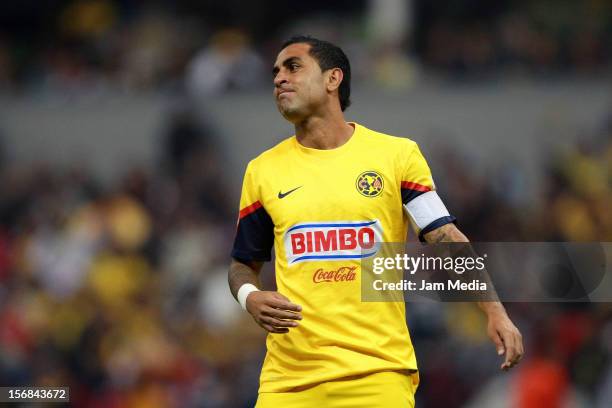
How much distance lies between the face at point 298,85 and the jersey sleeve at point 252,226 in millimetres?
331

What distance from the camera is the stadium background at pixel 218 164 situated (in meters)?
10.3

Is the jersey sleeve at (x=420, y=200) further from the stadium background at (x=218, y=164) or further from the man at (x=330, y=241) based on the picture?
the stadium background at (x=218, y=164)

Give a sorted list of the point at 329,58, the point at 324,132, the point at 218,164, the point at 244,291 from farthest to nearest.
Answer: the point at 218,164 → the point at 329,58 → the point at 324,132 → the point at 244,291

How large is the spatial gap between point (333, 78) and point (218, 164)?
7399 millimetres

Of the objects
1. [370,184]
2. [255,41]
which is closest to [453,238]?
[370,184]

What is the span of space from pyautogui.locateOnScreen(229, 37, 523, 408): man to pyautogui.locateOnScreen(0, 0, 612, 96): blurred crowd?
25.4 feet

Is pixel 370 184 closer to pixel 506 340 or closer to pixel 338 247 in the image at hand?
pixel 338 247

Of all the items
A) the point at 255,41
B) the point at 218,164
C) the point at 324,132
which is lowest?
the point at 324,132

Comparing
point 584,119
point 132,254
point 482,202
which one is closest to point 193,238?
point 132,254

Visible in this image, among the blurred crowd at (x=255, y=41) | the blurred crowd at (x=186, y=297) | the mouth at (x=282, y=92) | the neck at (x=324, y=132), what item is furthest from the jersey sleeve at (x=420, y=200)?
the blurred crowd at (x=255, y=41)

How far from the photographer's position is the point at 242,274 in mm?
5824

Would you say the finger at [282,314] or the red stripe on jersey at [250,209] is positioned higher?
the red stripe on jersey at [250,209]

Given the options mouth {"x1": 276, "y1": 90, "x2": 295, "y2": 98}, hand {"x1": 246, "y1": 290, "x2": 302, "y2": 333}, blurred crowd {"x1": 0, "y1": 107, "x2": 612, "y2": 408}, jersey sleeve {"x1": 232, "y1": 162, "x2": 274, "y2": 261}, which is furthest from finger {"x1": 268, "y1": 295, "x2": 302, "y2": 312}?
blurred crowd {"x1": 0, "y1": 107, "x2": 612, "y2": 408}

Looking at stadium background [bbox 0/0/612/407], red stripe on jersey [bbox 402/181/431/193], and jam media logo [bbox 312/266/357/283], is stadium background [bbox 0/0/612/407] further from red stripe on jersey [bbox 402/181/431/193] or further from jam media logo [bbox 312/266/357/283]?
jam media logo [bbox 312/266/357/283]
